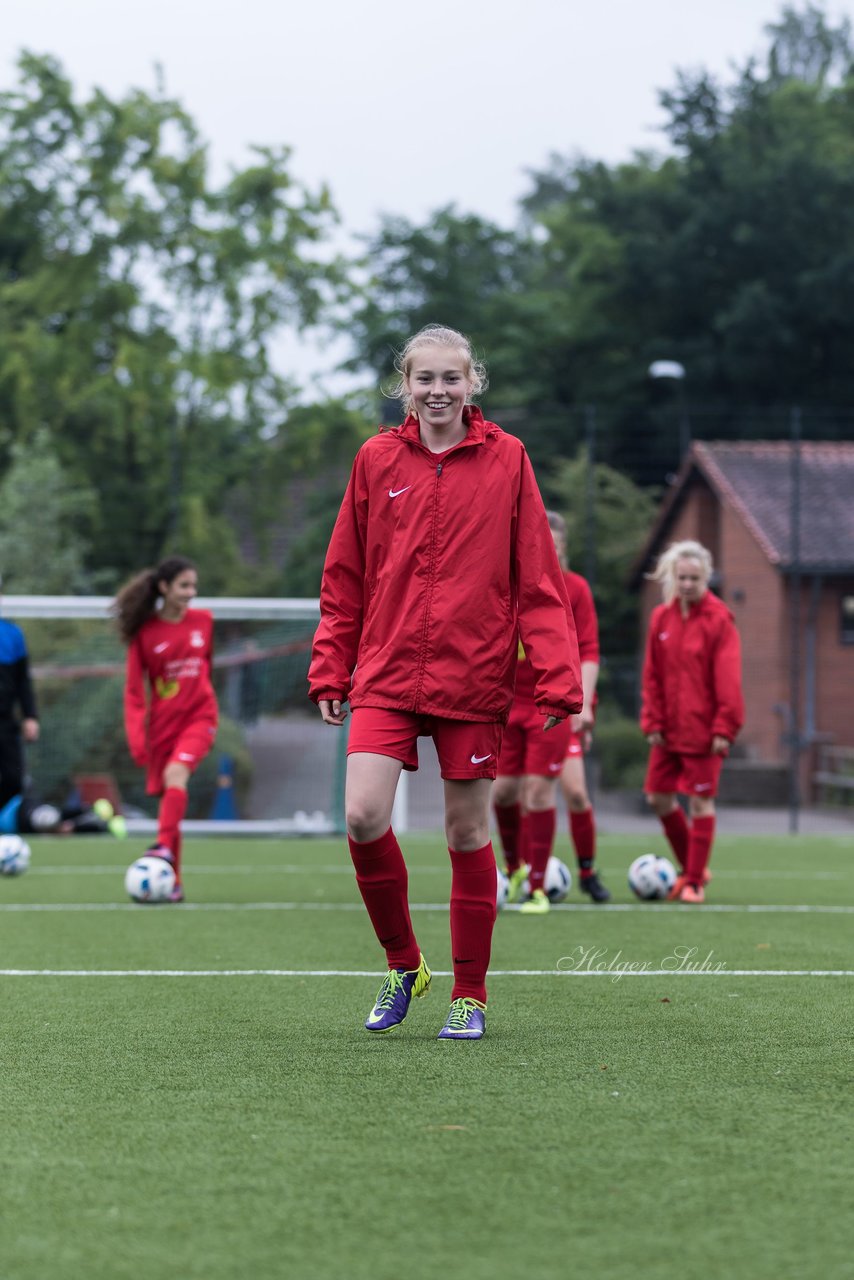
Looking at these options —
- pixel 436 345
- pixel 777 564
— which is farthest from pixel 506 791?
pixel 777 564

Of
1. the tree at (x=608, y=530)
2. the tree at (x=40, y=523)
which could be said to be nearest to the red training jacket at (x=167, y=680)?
the tree at (x=608, y=530)

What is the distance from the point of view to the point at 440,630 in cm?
448

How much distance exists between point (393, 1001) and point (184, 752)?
4413 mm

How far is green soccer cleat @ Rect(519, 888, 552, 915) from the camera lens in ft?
27.3

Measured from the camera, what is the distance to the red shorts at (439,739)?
4496mm

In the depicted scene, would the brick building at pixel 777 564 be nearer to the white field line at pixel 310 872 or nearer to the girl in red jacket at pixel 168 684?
the white field line at pixel 310 872

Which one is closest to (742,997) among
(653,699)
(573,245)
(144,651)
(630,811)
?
(653,699)

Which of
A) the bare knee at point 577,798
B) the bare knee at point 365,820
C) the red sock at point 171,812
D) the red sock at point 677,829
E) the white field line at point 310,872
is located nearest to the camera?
the bare knee at point 365,820

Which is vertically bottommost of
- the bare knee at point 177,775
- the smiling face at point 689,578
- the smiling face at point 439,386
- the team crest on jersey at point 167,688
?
the bare knee at point 177,775

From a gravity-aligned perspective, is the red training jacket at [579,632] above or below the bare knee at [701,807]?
above

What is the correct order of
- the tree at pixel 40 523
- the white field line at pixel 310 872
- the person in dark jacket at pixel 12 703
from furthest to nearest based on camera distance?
1. the tree at pixel 40 523
2. the white field line at pixel 310 872
3. the person in dark jacket at pixel 12 703

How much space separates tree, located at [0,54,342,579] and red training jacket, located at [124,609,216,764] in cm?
1619

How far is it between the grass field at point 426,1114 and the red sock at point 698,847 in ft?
6.43

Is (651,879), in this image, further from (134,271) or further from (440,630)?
(134,271)
